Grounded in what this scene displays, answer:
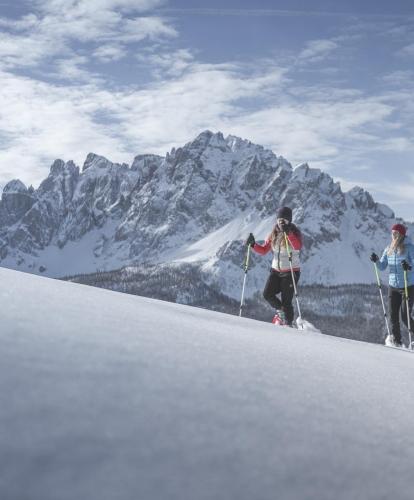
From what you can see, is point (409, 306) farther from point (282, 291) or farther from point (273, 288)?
point (273, 288)

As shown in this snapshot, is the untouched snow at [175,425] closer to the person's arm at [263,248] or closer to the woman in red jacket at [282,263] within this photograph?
the woman in red jacket at [282,263]

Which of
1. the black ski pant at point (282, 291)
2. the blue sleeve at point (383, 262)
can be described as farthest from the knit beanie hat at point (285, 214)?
the blue sleeve at point (383, 262)

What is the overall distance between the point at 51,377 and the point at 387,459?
1029 millimetres

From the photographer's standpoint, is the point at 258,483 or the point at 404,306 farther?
the point at 404,306

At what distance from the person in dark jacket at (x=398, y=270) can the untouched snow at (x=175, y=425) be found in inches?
374

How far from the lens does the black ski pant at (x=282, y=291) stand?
11539mm

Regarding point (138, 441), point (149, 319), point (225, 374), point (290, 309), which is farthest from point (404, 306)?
point (138, 441)

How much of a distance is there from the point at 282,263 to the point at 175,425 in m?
10.3

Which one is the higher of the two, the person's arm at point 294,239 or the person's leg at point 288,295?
the person's arm at point 294,239

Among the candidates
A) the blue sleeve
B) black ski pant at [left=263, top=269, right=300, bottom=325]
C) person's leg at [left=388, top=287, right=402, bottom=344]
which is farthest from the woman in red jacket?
person's leg at [left=388, top=287, right=402, bottom=344]

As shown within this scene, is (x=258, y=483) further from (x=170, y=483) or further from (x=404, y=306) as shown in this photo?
(x=404, y=306)

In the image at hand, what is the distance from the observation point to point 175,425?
1.43 meters

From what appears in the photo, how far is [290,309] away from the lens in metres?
11.6

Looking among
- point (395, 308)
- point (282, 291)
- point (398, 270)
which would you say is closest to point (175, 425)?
point (282, 291)
